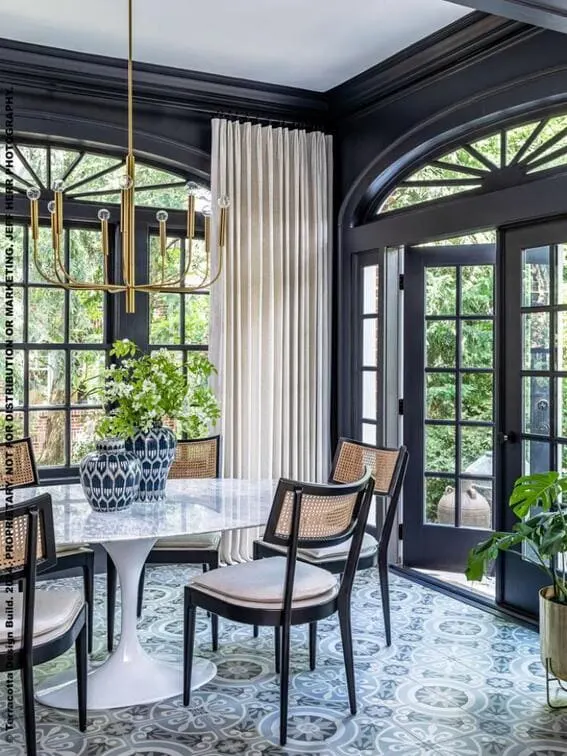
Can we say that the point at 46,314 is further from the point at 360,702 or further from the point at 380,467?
the point at 360,702

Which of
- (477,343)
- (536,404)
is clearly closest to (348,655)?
(536,404)

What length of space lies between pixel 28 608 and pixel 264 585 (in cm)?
85

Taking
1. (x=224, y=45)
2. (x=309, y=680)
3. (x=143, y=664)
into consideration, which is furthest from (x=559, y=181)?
(x=143, y=664)

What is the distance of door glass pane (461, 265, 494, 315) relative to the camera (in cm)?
464

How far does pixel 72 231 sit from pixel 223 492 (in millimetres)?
2203

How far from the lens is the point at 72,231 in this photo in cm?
479

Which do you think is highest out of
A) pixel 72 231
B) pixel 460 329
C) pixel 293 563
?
pixel 72 231

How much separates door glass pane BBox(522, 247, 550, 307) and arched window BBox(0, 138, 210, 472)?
86.4 inches

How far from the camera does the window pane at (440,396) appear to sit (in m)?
4.74

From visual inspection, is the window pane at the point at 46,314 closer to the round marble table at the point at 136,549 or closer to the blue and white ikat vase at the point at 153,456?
the round marble table at the point at 136,549

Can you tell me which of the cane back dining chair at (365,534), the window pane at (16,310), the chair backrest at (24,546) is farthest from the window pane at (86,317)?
the chair backrest at (24,546)

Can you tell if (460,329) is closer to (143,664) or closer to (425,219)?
(425,219)

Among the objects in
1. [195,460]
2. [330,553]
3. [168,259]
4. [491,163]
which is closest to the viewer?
[330,553]

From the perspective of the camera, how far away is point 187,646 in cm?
300
